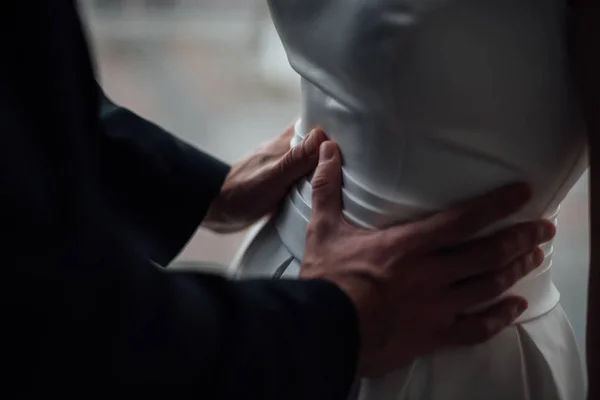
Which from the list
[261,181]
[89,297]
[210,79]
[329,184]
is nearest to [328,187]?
[329,184]

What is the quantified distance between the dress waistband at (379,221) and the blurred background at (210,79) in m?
0.70

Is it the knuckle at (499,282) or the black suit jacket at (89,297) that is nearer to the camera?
the black suit jacket at (89,297)

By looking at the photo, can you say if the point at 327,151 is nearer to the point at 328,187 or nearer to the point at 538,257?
the point at 328,187

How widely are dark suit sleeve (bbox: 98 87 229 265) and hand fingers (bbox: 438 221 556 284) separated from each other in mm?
265

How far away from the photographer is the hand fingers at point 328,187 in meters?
0.61

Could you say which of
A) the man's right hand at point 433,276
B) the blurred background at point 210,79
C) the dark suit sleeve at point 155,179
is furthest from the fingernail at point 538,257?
the blurred background at point 210,79

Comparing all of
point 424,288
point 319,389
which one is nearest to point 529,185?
point 424,288

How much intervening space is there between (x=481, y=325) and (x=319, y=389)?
0.49 ft

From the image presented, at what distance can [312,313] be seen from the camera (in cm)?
50

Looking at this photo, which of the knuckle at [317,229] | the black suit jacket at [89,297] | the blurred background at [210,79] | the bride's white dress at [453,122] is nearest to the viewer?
the black suit jacket at [89,297]

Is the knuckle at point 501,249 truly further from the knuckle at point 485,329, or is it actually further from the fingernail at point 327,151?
the fingernail at point 327,151

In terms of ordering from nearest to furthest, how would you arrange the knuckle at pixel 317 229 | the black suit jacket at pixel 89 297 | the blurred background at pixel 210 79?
the black suit jacket at pixel 89 297
the knuckle at pixel 317 229
the blurred background at pixel 210 79

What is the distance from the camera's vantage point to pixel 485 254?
1.85 ft

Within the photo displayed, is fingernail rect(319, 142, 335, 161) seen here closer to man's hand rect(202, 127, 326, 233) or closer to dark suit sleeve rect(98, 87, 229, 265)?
man's hand rect(202, 127, 326, 233)
